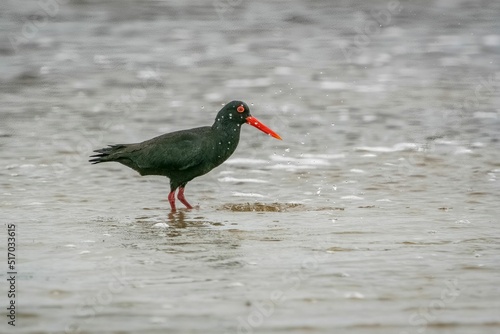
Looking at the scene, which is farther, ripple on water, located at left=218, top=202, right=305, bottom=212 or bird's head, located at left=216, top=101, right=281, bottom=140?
bird's head, located at left=216, top=101, right=281, bottom=140

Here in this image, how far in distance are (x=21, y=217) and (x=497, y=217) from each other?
379 centimetres

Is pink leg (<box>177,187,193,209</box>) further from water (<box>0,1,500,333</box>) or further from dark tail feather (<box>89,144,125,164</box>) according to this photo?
dark tail feather (<box>89,144,125,164</box>)

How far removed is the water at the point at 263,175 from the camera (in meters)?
5.62

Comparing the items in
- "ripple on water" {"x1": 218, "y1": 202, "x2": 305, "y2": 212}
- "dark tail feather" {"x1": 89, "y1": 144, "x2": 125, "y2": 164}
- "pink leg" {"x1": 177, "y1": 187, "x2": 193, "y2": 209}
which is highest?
"dark tail feather" {"x1": 89, "y1": 144, "x2": 125, "y2": 164}

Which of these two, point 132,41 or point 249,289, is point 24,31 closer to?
point 132,41

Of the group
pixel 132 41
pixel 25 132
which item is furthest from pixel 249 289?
pixel 132 41

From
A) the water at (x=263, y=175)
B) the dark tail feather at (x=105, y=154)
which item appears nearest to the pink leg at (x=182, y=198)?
the water at (x=263, y=175)

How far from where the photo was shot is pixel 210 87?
1421 cm

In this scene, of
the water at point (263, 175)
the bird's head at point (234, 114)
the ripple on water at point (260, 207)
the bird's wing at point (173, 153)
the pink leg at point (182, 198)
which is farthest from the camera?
the bird's head at point (234, 114)

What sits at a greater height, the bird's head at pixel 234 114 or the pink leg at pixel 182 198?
the bird's head at pixel 234 114

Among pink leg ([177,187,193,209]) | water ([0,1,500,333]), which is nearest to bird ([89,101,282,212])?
pink leg ([177,187,193,209])

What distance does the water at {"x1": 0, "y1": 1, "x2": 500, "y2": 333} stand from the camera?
18.5 feet

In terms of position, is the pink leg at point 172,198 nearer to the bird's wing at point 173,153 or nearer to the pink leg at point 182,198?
the pink leg at point 182,198

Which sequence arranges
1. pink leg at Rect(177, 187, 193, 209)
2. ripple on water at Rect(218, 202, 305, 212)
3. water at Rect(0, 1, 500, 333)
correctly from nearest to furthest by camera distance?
water at Rect(0, 1, 500, 333), ripple on water at Rect(218, 202, 305, 212), pink leg at Rect(177, 187, 193, 209)
